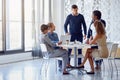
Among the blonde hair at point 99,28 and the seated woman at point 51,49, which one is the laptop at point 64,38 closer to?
the seated woman at point 51,49

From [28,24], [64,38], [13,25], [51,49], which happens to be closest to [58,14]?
[28,24]

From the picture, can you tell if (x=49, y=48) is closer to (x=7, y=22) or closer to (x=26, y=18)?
Result: (x=7, y=22)

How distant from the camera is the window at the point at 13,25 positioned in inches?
340

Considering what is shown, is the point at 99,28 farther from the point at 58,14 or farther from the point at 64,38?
the point at 58,14

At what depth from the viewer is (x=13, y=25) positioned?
891 centimetres

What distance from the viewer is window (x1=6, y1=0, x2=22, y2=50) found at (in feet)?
28.4

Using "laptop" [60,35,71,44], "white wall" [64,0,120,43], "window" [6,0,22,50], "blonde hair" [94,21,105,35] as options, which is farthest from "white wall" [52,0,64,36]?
"blonde hair" [94,21,105,35]

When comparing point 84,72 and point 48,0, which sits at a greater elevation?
point 48,0

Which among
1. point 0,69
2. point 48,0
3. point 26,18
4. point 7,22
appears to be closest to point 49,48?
point 0,69

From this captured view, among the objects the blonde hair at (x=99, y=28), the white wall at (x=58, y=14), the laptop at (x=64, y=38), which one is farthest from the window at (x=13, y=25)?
the blonde hair at (x=99, y=28)

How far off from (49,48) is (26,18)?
370cm

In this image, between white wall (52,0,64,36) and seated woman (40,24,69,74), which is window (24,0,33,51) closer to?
white wall (52,0,64,36)

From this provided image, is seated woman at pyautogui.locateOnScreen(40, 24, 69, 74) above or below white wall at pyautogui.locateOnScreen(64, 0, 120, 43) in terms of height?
below

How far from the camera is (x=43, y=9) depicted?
9.77 meters
